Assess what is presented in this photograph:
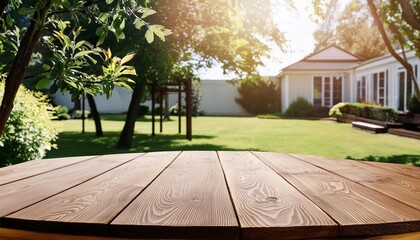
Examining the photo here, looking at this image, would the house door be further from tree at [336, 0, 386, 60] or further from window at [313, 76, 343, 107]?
tree at [336, 0, 386, 60]

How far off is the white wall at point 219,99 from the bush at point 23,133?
76.2 ft

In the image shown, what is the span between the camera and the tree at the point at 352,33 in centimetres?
3597

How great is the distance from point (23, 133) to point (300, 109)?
62.0ft

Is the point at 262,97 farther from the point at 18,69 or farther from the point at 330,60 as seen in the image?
the point at 18,69

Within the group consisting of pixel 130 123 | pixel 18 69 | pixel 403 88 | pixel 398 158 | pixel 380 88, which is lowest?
pixel 398 158

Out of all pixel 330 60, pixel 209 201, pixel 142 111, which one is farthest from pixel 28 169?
pixel 330 60

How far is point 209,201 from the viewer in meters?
1.24

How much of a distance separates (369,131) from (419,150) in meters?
4.42

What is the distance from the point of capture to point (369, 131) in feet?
42.6

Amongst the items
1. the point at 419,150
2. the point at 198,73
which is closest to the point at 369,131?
the point at 419,150

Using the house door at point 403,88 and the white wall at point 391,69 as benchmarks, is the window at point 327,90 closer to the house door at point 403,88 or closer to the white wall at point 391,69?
the white wall at point 391,69

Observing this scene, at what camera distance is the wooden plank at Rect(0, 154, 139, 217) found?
1.24 m

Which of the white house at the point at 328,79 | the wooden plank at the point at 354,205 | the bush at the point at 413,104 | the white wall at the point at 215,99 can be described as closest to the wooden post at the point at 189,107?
the bush at the point at 413,104

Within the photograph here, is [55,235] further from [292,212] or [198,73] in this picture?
[198,73]
